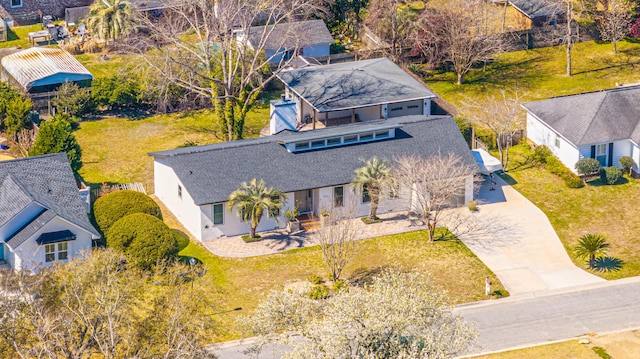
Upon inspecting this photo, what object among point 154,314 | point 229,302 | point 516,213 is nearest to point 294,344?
point 154,314

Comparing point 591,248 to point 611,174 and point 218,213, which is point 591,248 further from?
point 218,213

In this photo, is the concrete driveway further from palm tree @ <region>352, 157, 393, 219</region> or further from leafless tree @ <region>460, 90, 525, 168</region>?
palm tree @ <region>352, 157, 393, 219</region>

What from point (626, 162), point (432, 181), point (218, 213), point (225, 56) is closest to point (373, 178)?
point (432, 181)

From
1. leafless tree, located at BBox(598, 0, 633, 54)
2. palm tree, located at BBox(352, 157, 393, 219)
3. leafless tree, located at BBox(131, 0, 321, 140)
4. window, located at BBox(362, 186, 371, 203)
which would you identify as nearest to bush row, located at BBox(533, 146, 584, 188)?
palm tree, located at BBox(352, 157, 393, 219)

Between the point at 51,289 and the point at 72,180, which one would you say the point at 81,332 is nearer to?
the point at 51,289

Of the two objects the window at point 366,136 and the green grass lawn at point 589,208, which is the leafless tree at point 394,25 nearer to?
the green grass lawn at point 589,208
